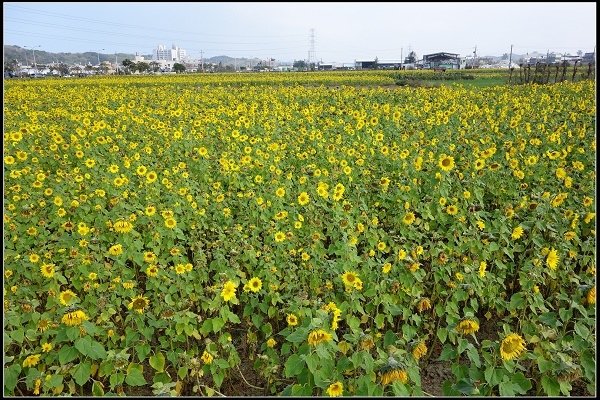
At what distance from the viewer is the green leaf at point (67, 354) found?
2.51 metres

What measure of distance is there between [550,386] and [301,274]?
68.9 inches

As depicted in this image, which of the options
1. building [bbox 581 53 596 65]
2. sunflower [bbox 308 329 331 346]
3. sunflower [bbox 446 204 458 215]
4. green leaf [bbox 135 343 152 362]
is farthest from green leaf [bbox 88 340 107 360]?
building [bbox 581 53 596 65]

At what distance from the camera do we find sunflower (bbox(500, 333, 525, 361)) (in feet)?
7.14

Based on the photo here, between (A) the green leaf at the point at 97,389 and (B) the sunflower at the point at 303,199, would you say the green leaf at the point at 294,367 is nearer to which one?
(A) the green leaf at the point at 97,389

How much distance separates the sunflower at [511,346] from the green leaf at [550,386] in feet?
0.92

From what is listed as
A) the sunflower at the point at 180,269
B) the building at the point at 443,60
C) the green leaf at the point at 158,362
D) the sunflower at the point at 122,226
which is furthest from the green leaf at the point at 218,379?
the building at the point at 443,60

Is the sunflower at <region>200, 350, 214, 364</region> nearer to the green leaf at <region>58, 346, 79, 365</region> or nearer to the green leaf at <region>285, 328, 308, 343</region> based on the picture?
the green leaf at <region>285, 328, 308, 343</region>

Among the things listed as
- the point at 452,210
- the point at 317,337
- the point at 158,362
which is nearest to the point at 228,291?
the point at 158,362

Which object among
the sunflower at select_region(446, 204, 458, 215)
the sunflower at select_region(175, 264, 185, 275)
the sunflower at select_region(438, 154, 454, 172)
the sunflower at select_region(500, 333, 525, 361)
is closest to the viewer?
the sunflower at select_region(500, 333, 525, 361)

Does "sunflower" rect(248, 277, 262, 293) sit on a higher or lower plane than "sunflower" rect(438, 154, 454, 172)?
lower

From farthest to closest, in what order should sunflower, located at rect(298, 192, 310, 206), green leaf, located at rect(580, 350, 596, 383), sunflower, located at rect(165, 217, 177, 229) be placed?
sunflower, located at rect(298, 192, 310, 206)
sunflower, located at rect(165, 217, 177, 229)
green leaf, located at rect(580, 350, 596, 383)

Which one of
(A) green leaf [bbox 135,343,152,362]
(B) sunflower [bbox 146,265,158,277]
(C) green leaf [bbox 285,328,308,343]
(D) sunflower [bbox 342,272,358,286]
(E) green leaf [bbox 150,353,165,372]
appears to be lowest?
(E) green leaf [bbox 150,353,165,372]

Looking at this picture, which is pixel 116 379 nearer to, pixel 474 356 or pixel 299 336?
pixel 299 336

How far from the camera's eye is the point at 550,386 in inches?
91.4
